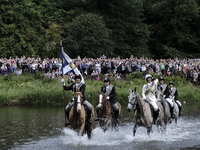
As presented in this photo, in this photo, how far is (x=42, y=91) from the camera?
36.5 m

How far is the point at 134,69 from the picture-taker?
45531 mm

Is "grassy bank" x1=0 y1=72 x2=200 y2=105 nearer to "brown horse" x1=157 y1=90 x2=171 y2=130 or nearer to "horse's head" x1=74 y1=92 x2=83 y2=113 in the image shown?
"brown horse" x1=157 y1=90 x2=171 y2=130

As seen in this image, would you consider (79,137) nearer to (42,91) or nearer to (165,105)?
(165,105)

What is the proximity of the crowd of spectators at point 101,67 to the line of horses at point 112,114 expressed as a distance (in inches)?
799

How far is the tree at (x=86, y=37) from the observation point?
52219 millimetres

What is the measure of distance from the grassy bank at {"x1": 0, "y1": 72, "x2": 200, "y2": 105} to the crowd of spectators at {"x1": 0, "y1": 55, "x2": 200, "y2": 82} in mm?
959

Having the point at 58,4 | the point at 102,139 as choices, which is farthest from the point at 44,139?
the point at 58,4

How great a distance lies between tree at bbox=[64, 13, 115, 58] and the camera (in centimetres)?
5222

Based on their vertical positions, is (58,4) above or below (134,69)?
above

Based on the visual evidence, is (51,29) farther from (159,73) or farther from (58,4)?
(159,73)

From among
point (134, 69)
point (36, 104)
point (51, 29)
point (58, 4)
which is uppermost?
point (58, 4)

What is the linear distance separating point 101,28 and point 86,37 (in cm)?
292

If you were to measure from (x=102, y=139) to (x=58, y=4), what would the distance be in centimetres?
4477

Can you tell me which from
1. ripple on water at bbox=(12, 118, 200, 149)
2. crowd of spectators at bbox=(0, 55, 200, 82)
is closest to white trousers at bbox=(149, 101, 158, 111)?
ripple on water at bbox=(12, 118, 200, 149)
